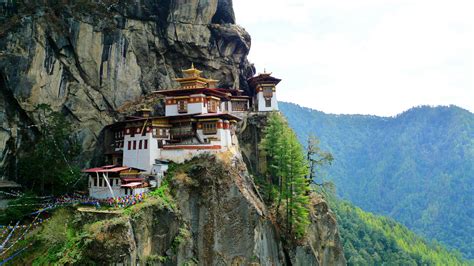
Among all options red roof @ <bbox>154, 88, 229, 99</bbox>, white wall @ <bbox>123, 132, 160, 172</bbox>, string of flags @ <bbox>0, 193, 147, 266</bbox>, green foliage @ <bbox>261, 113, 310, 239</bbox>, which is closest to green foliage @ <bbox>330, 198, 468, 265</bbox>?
green foliage @ <bbox>261, 113, 310, 239</bbox>

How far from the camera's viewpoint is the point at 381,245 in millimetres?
122562

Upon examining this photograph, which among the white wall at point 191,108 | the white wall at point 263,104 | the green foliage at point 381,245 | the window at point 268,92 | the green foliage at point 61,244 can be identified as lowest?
the green foliage at point 381,245

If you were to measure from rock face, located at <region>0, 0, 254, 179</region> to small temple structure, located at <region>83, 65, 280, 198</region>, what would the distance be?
450 cm

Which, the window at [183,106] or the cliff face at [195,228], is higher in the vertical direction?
the window at [183,106]

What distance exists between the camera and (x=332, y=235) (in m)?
58.3

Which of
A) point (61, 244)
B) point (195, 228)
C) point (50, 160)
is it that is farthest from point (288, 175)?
point (50, 160)

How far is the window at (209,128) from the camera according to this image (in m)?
50.4

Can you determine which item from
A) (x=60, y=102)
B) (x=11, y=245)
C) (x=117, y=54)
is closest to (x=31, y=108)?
(x=60, y=102)

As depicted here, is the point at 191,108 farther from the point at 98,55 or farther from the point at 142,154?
the point at 98,55

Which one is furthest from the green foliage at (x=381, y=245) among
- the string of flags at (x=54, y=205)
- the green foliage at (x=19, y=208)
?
the green foliage at (x=19, y=208)

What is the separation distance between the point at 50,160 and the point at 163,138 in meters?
12.4

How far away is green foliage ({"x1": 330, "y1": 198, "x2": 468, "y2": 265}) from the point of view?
113650 mm

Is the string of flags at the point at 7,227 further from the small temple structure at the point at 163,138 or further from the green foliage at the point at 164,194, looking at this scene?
the green foliage at the point at 164,194

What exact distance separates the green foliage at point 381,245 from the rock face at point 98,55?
6851 centimetres
